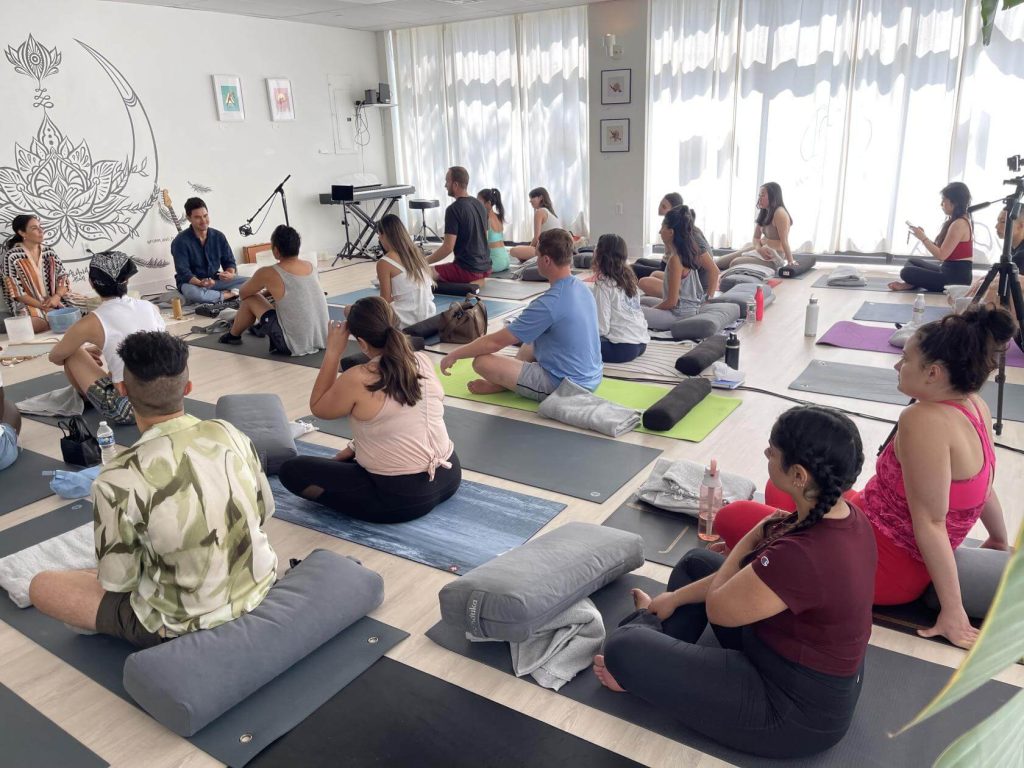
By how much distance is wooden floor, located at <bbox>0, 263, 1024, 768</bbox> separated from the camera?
6.85ft

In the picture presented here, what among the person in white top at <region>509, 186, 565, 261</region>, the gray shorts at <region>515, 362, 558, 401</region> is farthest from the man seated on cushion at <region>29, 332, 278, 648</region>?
the person in white top at <region>509, 186, 565, 261</region>

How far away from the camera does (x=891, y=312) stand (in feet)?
19.3

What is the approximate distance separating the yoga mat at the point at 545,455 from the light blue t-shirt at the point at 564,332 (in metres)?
0.41

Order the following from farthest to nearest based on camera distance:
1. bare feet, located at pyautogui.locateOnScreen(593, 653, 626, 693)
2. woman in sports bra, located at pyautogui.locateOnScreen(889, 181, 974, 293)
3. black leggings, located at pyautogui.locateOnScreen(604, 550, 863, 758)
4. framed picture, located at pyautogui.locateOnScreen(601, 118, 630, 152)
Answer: framed picture, located at pyautogui.locateOnScreen(601, 118, 630, 152) → woman in sports bra, located at pyautogui.locateOnScreen(889, 181, 974, 293) → bare feet, located at pyautogui.locateOnScreen(593, 653, 626, 693) → black leggings, located at pyautogui.locateOnScreen(604, 550, 863, 758)

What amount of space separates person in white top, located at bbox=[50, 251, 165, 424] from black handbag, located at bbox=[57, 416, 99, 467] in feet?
0.85

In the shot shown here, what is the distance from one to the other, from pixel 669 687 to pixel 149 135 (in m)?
7.38

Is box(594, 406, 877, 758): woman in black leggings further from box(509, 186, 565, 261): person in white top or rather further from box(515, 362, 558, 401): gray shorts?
box(509, 186, 565, 261): person in white top

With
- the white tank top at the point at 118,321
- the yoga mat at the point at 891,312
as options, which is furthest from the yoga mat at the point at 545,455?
the yoga mat at the point at 891,312

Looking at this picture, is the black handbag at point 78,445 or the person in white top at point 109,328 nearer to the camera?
the black handbag at point 78,445

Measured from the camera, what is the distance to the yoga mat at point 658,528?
285cm

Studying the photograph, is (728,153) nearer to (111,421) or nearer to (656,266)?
(656,266)

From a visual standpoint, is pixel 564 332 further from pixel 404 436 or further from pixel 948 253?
→ pixel 948 253

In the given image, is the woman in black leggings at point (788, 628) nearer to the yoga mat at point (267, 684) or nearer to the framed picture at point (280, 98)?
the yoga mat at point (267, 684)

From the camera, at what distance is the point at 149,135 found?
24.4 ft
